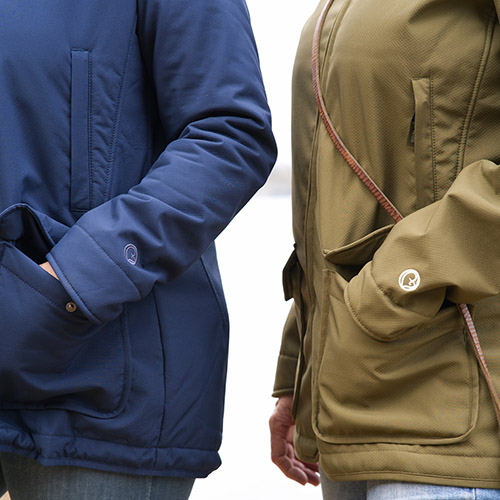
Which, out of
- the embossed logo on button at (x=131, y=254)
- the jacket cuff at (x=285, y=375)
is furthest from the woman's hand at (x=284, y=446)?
the embossed logo on button at (x=131, y=254)

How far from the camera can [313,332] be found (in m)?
1.22

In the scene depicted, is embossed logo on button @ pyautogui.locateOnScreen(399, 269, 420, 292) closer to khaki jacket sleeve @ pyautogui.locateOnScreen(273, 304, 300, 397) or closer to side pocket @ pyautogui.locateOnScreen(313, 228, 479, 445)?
side pocket @ pyautogui.locateOnScreen(313, 228, 479, 445)

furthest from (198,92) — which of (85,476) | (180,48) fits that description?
(85,476)

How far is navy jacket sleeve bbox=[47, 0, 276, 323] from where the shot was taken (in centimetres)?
106

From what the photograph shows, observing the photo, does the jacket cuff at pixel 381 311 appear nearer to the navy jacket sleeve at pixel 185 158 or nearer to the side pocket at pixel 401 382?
the side pocket at pixel 401 382

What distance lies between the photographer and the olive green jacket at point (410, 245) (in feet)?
3.35

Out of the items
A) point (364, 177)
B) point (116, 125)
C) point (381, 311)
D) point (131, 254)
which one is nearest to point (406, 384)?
point (381, 311)

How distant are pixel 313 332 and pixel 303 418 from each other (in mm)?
186

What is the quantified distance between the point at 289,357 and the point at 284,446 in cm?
19

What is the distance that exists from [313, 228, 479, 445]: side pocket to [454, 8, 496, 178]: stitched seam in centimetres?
14

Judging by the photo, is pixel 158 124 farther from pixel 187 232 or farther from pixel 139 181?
pixel 187 232

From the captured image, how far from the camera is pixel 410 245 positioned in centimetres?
103

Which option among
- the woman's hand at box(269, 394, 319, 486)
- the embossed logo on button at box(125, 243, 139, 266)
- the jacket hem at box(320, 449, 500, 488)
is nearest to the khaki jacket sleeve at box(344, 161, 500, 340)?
the jacket hem at box(320, 449, 500, 488)

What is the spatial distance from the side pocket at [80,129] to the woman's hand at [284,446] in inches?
24.3
